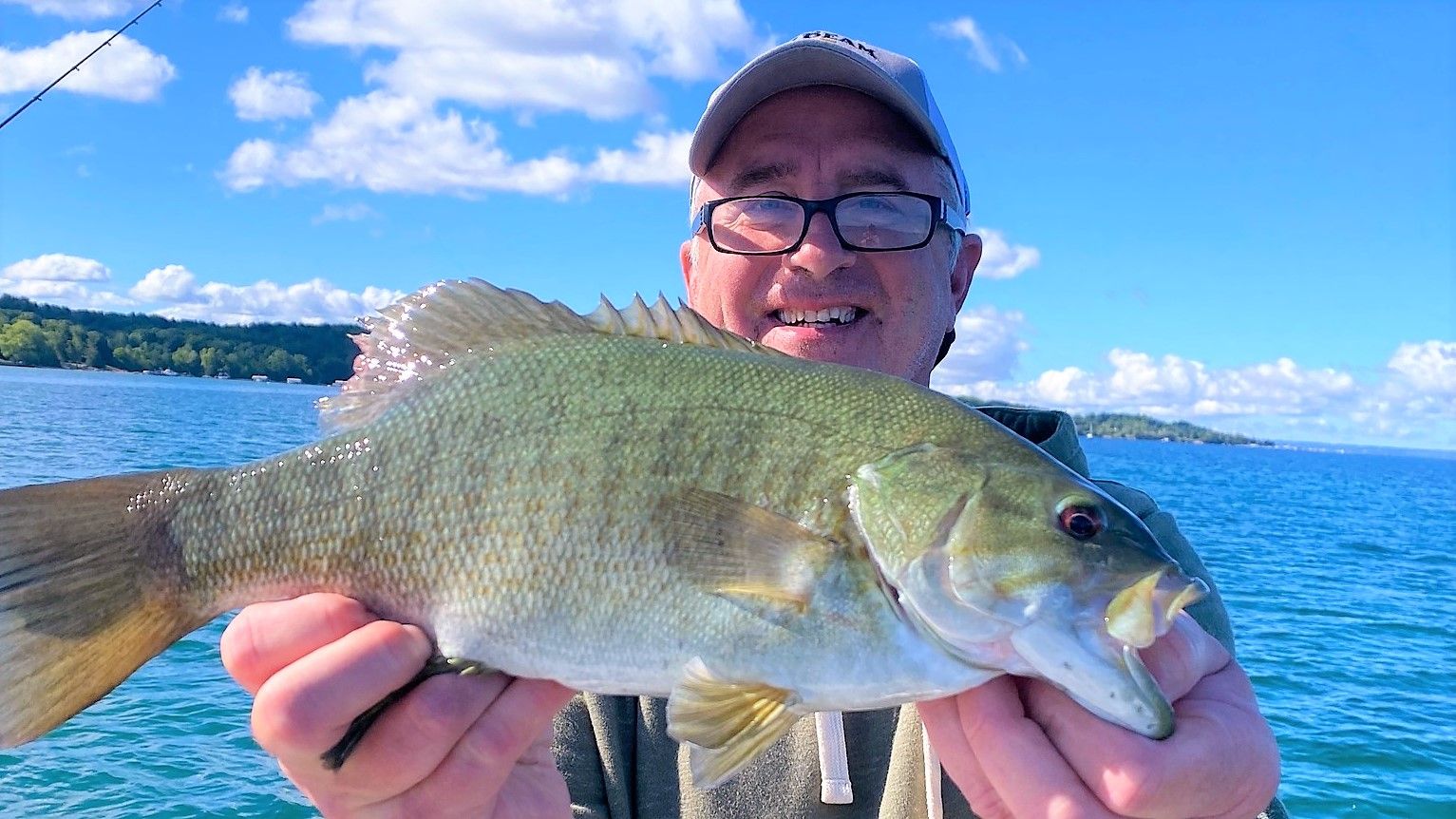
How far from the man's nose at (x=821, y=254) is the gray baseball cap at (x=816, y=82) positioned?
48 cm

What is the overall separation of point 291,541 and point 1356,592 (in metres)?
27.6

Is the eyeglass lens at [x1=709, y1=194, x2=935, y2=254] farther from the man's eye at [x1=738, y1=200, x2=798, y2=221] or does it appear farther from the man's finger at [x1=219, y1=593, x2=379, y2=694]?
the man's finger at [x1=219, y1=593, x2=379, y2=694]

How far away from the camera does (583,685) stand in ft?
5.95

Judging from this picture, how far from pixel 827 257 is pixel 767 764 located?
161 centimetres

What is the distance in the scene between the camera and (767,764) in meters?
2.67

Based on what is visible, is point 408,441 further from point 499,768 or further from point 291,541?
point 499,768

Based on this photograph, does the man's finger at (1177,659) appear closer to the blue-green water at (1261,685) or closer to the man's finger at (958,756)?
the man's finger at (958,756)

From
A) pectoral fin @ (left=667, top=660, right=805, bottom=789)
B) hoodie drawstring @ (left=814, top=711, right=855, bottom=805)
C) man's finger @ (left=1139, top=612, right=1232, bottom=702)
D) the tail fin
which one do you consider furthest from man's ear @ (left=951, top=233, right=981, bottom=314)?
the tail fin

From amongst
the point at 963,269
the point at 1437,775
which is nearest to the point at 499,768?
the point at 963,269

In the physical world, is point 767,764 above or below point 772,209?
below

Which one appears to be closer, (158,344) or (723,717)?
(723,717)

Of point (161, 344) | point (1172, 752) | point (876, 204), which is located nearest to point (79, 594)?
point (1172, 752)

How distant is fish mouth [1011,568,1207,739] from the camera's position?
1.55m

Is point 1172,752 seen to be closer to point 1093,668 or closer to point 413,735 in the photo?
point 1093,668
